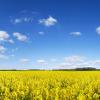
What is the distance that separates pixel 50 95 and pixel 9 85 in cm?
589

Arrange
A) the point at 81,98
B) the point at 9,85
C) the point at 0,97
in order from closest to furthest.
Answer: the point at 81,98 < the point at 0,97 < the point at 9,85

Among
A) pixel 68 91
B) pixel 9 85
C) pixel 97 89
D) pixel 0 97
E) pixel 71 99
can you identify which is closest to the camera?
pixel 71 99

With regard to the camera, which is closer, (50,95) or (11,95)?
(50,95)

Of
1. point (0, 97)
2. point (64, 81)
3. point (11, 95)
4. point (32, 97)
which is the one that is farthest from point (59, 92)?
point (64, 81)

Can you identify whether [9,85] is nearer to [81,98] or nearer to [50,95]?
[50,95]

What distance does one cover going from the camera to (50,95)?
934 cm

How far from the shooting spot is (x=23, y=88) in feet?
38.8

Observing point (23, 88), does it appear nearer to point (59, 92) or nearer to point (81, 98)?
point (59, 92)

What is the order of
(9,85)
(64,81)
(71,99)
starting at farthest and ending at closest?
1. (64,81)
2. (9,85)
3. (71,99)

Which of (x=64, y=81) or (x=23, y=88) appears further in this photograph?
(x=64, y=81)

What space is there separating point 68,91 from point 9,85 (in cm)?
557

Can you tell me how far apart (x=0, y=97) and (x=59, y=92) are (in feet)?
8.33

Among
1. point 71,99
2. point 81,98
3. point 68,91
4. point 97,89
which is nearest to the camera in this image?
point 81,98

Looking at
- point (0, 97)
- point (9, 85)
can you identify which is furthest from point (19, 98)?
point (9, 85)
